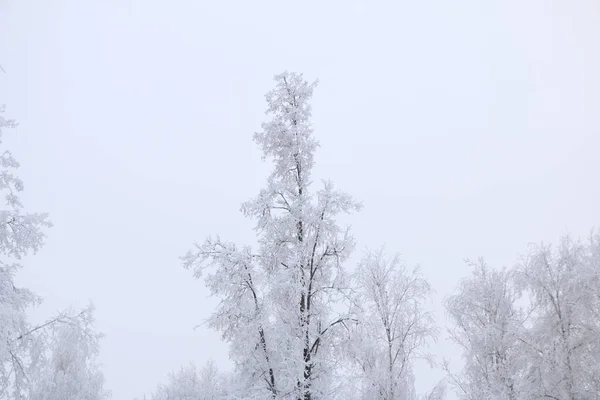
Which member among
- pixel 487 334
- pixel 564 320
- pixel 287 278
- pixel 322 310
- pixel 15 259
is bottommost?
pixel 322 310

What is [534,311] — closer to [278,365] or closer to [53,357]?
[278,365]

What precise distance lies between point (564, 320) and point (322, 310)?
11.4m

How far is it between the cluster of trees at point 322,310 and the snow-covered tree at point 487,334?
6 cm

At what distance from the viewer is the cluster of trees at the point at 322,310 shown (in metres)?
11.3

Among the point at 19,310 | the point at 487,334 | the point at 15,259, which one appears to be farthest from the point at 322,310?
the point at 487,334

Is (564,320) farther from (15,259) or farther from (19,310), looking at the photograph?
(15,259)

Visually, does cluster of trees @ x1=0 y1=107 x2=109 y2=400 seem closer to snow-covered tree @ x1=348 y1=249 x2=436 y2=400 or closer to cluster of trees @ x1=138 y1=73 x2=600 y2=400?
cluster of trees @ x1=138 y1=73 x2=600 y2=400

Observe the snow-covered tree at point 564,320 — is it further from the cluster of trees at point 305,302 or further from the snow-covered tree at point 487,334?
the snow-covered tree at point 487,334

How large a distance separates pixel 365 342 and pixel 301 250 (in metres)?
3.23

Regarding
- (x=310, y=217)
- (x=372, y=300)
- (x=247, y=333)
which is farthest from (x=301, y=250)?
(x=372, y=300)

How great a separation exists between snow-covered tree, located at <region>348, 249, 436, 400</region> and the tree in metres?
6.22

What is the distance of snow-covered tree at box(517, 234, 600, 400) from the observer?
1775cm

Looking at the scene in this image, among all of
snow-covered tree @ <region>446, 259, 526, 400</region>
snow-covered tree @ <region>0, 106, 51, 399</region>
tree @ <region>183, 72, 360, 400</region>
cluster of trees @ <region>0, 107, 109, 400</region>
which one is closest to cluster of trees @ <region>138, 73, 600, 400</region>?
tree @ <region>183, 72, 360, 400</region>

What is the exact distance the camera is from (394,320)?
1998 centimetres
